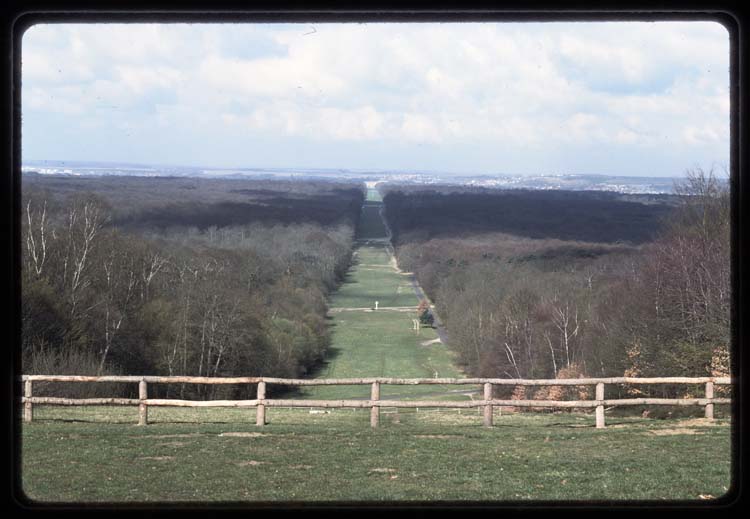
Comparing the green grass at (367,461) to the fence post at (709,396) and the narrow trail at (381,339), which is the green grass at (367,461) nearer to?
the fence post at (709,396)

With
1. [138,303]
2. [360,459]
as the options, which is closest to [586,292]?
[138,303]

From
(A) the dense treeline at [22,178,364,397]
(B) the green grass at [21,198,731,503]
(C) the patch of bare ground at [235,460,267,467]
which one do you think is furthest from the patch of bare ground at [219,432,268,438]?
(A) the dense treeline at [22,178,364,397]

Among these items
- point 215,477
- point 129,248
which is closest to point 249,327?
point 129,248

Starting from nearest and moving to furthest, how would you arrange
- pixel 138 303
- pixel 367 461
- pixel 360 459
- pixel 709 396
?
pixel 367 461, pixel 360 459, pixel 709 396, pixel 138 303

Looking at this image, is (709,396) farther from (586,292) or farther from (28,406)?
(586,292)
